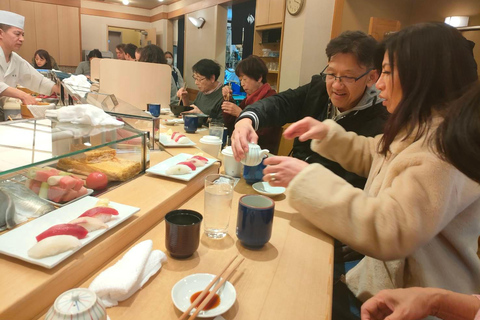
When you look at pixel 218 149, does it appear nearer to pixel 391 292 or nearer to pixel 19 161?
pixel 19 161

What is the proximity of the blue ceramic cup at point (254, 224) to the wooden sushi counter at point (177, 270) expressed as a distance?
3 centimetres

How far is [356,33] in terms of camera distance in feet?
5.27

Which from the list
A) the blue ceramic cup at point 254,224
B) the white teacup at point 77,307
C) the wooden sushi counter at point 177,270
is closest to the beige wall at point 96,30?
the wooden sushi counter at point 177,270

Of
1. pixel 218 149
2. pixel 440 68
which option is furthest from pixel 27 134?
pixel 440 68

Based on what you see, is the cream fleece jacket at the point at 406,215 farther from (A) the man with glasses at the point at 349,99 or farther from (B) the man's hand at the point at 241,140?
(A) the man with glasses at the point at 349,99

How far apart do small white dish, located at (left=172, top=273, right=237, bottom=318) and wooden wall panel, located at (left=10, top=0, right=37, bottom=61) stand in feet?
30.5

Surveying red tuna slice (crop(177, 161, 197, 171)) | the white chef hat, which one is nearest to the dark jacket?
red tuna slice (crop(177, 161, 197, 171))

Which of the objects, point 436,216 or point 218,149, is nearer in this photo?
point 436,216

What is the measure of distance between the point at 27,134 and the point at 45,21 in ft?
28.5

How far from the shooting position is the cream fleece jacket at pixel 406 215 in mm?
828

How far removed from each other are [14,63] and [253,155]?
368cm

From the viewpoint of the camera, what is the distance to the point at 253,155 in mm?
1312

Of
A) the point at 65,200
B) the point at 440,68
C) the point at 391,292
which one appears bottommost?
the point at 391,292

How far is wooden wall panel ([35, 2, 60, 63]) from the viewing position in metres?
7.92
